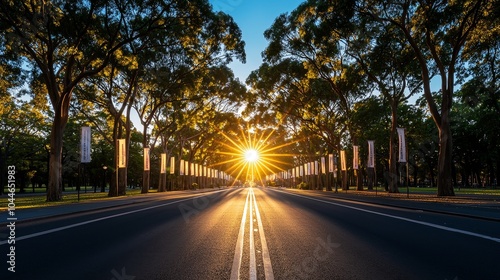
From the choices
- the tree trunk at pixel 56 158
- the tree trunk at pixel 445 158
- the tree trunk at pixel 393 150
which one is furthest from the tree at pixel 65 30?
the tree trunk at pixel 393 150

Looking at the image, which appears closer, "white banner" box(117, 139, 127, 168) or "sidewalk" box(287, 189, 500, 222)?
"sidewalk" box(287, 189, 500, 222)

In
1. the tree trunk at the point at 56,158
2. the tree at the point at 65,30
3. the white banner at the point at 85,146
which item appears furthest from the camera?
the white banner at the point at 85,146

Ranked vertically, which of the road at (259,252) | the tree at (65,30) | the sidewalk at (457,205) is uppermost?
the tree at (65,30)

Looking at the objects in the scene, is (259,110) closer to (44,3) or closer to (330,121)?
(330,121)

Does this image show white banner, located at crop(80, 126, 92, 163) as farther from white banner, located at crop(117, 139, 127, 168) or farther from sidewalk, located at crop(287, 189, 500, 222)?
sidewalk, located at crop(287, 189, 500, 222)

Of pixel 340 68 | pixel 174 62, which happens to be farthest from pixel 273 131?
pixel 174 62

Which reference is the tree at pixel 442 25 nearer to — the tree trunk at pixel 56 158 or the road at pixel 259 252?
the road at pixel 259 252

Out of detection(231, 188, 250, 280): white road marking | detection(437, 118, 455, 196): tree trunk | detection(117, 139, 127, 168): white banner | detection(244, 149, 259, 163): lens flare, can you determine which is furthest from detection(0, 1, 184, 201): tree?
detection(244, 149, 259, 163): lens flare

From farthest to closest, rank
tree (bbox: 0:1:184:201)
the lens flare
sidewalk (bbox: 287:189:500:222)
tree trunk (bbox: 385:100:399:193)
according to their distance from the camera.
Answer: the lens flare < tree trunk (bbox: 385:100:399:193) < tree (bbox: 0:1:184:201) < sidewalk (bbox: 287:189:500:222)

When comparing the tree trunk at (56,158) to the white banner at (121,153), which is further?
the white banner at (121,153)

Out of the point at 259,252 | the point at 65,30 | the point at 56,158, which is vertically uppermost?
the point at 65,30

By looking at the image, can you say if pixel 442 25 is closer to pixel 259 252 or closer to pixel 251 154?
pixel 259 252

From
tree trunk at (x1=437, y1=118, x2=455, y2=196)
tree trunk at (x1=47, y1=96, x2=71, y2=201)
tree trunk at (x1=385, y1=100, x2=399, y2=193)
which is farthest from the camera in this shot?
A: tree trunk at (x1=385, y1=100, x2=399, y2=193)

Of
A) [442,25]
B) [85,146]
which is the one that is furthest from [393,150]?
[85,146]
